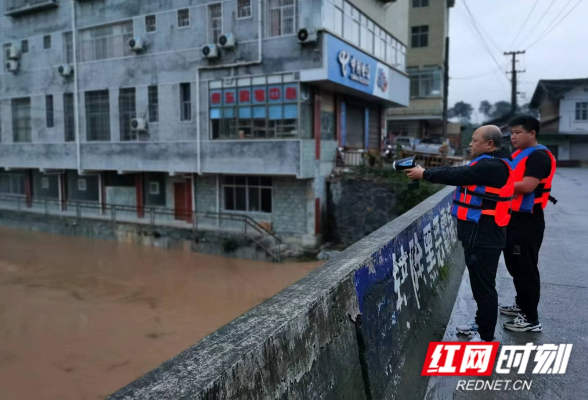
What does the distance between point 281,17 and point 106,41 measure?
29.2 feet

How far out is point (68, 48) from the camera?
22.3 metres

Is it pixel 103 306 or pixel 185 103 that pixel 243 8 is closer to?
pixel 185 103

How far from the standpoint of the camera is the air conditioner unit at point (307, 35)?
1552 centimetres

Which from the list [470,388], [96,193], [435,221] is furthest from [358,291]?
[96,193]

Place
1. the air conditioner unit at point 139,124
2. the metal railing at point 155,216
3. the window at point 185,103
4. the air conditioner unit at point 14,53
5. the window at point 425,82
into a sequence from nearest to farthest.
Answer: the metal railing at point 155,216 < the window at point 185,103 < the air conditioner unit at point 139,124 < the air conditioner unit at point 14,53 < the window at point 425,82

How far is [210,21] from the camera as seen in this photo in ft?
59.0

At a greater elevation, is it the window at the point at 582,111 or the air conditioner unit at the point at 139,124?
the window at the point at 582,111

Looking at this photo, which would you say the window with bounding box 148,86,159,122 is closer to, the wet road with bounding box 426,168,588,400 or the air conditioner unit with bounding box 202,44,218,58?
the air conditioner unit with bounding box 202,44,218,58

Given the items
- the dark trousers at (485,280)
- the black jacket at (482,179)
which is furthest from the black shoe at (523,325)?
the black jacket at (482,179)

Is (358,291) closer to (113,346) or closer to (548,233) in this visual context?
(548,233)

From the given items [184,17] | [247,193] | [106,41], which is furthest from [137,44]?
[247,193]

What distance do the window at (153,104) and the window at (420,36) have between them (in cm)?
2139

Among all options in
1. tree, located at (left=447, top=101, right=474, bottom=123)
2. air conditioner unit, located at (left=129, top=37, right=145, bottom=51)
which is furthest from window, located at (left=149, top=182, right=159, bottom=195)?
tree, located at (left=447, top=101, right=474, bottom=123)

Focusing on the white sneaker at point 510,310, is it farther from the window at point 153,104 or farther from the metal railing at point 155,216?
the window at point 153,104
